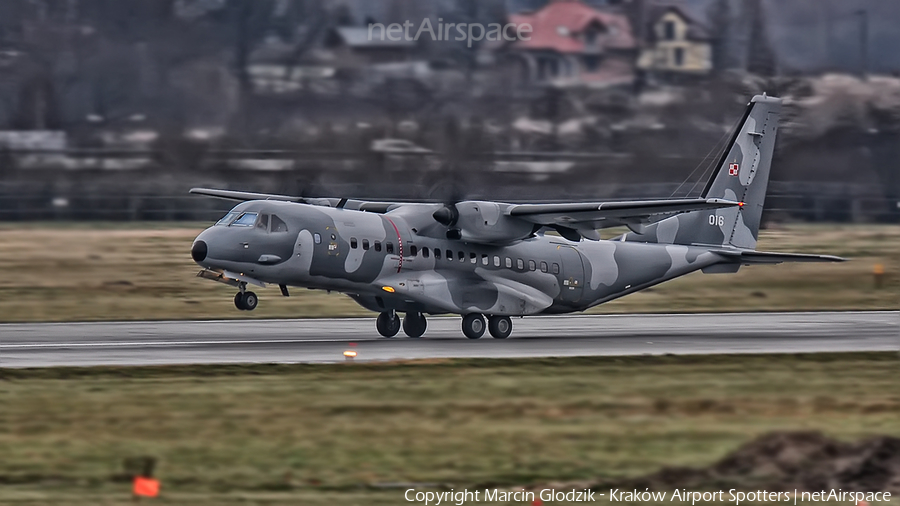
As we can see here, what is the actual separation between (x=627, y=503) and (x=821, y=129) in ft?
84.6

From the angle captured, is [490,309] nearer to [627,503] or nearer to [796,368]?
[796,368]

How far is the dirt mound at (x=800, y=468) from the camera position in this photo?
10.7 meters

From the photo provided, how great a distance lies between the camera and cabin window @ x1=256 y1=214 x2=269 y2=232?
74.0 ft

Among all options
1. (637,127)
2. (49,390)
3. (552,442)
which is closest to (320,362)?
(49,390)

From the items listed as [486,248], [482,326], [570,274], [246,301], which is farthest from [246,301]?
[570,274]

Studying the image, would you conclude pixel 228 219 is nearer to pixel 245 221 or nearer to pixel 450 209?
pixel 245 221

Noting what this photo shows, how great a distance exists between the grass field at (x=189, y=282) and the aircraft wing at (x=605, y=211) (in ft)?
31.1

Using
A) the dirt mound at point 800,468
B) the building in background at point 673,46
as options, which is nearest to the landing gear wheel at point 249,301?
the dirt mound at point 800,468

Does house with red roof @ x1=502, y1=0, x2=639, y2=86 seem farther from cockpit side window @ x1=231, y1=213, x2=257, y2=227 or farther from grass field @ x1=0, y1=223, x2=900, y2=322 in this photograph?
cockpit side window @ x1=231, y1=213, x2=257, y2=227

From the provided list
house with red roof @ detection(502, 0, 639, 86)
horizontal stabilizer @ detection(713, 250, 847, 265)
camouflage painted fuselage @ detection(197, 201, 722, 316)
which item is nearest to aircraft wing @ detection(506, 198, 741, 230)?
camouflage painted fuselage @ detection(197, 201, 722, 316)

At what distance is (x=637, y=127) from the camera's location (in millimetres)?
32281

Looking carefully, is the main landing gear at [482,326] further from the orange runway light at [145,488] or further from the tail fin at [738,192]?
the orange runway light at [145,488]

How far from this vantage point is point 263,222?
22.6 metres

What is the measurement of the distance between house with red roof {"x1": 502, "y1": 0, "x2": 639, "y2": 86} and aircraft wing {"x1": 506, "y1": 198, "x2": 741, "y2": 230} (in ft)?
26.5
